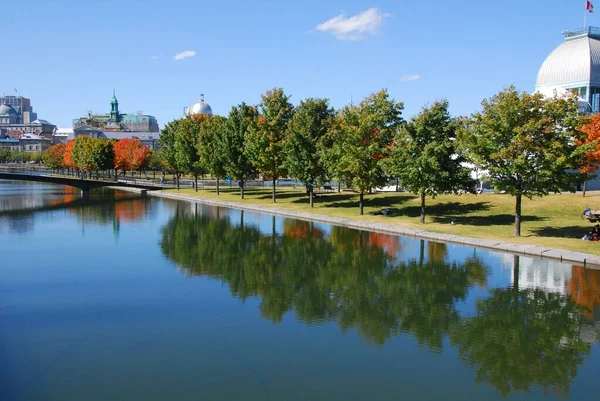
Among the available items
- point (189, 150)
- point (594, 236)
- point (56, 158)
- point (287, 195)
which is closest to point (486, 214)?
point (594, 236)

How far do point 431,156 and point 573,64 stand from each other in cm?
5481

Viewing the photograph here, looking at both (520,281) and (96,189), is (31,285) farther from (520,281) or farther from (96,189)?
(96,189)

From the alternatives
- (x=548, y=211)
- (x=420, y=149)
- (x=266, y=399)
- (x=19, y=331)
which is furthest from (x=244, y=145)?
(x=266, y=399)

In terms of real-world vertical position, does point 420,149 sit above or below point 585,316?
above

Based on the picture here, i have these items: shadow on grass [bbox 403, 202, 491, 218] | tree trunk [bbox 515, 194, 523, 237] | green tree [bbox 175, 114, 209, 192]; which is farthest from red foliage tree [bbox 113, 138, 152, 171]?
tree trunk [bbox 515, 194, 523, 237]

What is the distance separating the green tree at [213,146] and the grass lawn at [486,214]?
14.1 meters

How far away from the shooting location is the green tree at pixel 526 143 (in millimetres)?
35719

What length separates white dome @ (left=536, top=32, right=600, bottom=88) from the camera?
81.9m

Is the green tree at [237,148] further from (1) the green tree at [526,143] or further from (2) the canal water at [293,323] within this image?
(1) the green tree at [526,143]

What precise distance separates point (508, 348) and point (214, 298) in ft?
40.6

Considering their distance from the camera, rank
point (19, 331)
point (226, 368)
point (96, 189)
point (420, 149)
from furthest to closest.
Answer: point (96, 189) < point (420, 149) < point (19, 331) < point (226, 368)

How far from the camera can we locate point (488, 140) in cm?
3734

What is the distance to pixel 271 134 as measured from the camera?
6600 centimetres

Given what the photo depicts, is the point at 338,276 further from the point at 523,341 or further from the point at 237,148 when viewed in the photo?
the point at 237,148
